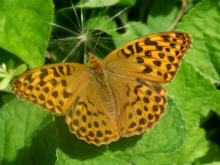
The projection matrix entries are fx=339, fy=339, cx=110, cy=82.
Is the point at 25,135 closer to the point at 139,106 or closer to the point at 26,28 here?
the point at 26,28

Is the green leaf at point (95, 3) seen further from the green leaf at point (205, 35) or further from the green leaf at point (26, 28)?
the green leaf at point (205, 35)

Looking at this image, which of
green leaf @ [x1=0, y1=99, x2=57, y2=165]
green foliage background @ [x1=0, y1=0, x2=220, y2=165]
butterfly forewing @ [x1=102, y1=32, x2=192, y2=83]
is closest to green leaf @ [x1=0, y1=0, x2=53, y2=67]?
green foliage background @ [x1=0, y1=0, x2=220, y2=165]

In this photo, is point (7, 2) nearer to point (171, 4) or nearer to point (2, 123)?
point (2, 123)

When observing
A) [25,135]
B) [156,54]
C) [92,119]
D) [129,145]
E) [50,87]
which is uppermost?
[156,54]

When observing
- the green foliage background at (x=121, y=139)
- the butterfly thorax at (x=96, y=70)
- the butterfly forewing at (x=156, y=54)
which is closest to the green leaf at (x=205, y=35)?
A: the green foliage background at (x=121, y=139)

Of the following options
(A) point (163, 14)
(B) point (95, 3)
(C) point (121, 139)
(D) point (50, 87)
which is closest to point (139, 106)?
(C) point (121, 139)

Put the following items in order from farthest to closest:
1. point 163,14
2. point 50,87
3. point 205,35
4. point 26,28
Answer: point 163,14, point 205,35, point 26,28, point 50,87

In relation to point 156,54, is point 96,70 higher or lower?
lower

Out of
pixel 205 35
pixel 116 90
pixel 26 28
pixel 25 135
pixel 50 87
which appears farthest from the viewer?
pixel 205 35
